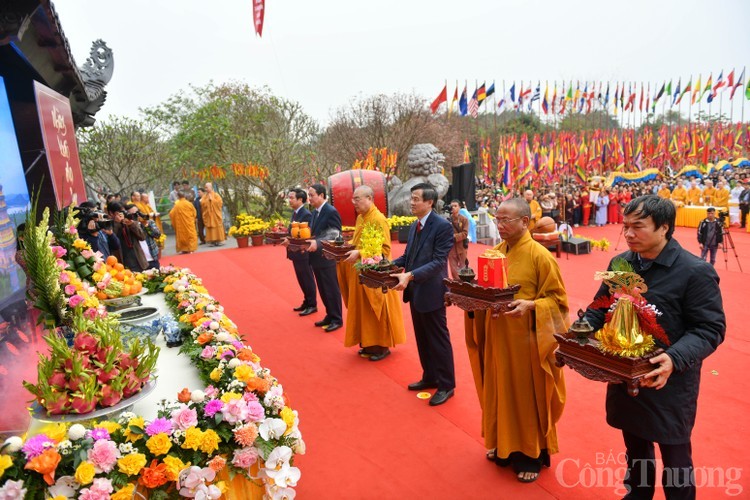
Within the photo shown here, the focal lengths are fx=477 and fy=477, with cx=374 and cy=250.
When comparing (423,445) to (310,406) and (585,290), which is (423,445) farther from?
(585,290)

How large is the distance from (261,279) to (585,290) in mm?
5447

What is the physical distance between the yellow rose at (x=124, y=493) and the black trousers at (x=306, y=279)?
4382 millimetres

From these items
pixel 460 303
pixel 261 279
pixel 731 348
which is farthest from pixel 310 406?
pixel 261 279

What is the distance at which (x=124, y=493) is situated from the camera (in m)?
1.68

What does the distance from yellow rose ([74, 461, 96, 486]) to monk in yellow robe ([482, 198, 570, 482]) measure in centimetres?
196

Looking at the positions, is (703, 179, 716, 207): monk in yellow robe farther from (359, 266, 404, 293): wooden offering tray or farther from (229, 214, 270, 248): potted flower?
(359, 266, 404, 293): wooden offering tray

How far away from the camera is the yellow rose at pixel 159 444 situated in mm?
1767

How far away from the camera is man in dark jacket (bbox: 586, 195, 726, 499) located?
1846 mm

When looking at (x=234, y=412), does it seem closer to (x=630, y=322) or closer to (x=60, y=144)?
(x=630, y=322)

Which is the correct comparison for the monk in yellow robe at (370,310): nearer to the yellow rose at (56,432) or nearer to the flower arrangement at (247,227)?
the yellow rose at (56,432)

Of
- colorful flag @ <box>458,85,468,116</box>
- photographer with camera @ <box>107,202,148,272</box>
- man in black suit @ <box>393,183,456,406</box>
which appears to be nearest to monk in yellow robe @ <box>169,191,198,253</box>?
photographer with camera @ <box>107,202,148,272</box>

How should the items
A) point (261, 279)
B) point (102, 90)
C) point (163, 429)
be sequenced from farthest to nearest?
point (261, 279) < point (102, 90) < point (163, 429)

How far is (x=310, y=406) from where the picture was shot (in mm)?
3795

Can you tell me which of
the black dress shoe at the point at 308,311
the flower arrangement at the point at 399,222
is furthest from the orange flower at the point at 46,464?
the flower arrangement at the point at 399,222
